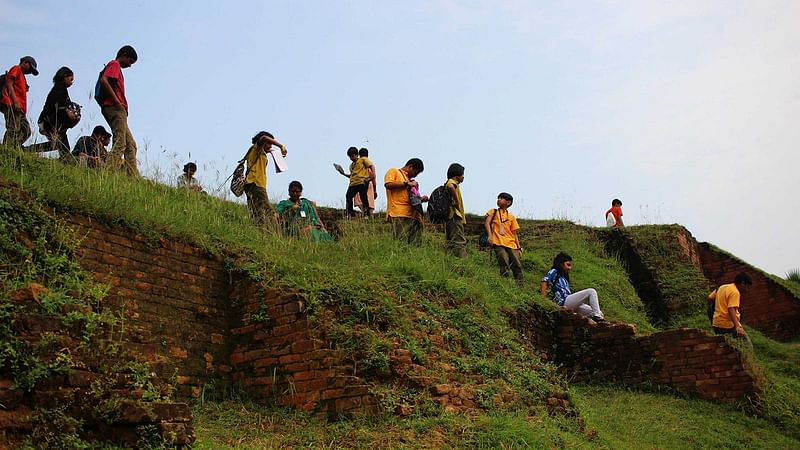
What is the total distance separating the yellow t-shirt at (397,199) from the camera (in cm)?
966

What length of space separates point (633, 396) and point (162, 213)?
5.38m

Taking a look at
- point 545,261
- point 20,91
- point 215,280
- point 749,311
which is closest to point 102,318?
point 215,280

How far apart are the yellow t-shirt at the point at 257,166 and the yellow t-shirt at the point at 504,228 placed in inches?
126

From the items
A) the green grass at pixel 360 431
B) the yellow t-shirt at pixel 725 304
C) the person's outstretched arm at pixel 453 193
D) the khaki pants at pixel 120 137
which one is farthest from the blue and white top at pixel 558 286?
the khaki pants at pixel 120 137

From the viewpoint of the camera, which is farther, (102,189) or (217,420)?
(102,189)

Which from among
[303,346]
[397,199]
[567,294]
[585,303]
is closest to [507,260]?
[567,294]

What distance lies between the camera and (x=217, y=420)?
562cm

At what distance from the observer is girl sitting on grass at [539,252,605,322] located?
32.9 feet

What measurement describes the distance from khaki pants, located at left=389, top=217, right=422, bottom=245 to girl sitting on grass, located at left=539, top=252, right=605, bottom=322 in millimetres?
1860

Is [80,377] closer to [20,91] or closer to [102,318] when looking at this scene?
[102,318]

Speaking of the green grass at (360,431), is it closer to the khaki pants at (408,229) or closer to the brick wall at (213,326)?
the brick wall at (213,326)

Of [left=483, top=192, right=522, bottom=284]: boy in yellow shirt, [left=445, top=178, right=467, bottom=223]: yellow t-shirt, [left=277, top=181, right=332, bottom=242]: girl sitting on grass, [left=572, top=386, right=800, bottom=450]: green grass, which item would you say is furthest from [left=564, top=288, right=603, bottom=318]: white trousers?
[left=277, top=181, right=332, bottom=242]: girl sitting on grass

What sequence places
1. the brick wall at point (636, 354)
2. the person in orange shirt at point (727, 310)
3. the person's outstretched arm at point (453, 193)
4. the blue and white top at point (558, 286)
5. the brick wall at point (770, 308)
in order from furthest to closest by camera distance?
the brick wall at point (770, 308), the blue and white top at point (558, 286), the person's outstretched arm at point (453, 193), the person in orange shirt at point (727, 310), the brick wall at point (636, 354)

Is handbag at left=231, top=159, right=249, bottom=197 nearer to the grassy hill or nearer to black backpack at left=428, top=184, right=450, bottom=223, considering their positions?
the grassy hill
